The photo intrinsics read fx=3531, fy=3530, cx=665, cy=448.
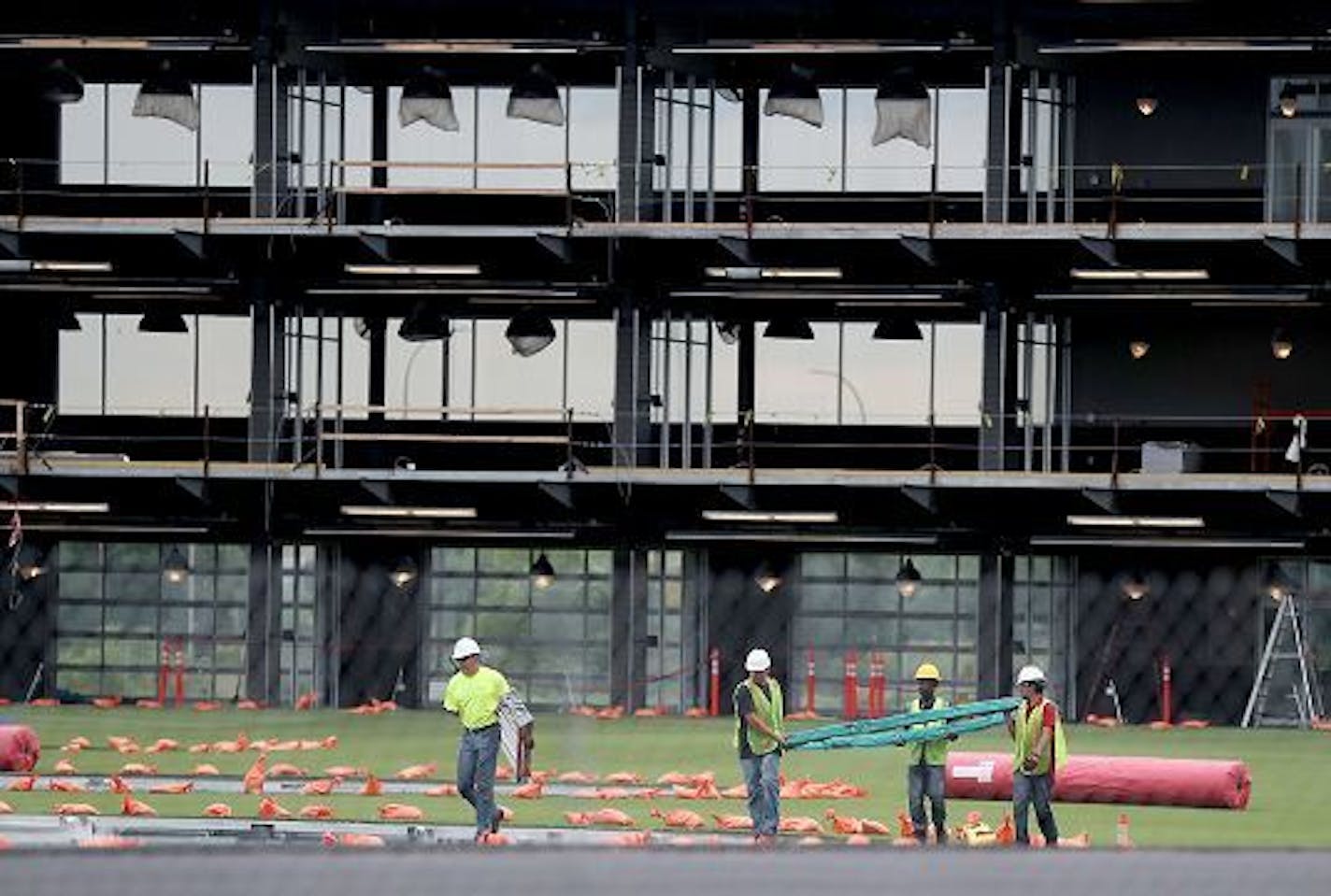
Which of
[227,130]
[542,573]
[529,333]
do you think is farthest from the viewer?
[227,130]

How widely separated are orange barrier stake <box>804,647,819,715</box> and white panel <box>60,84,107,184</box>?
14.0 metres

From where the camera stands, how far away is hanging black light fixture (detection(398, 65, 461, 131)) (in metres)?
55.0

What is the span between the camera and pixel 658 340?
2176 inches

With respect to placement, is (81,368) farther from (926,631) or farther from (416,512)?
(926,631)

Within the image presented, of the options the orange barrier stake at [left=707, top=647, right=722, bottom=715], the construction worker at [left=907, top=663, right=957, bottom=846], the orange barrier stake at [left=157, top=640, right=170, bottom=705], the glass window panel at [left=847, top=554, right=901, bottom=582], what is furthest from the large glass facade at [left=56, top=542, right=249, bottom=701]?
the construction worker at [left=907, top=663, right=957, bottom=846]

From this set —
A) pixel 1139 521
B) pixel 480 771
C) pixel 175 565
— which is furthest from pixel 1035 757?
pixel 175 565

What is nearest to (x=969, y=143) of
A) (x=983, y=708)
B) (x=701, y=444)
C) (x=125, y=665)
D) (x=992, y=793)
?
(x=701, y=444)

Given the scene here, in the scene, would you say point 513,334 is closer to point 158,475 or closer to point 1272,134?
point 158,475

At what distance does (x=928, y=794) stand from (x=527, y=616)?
26.2m

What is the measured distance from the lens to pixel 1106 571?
52.6 m

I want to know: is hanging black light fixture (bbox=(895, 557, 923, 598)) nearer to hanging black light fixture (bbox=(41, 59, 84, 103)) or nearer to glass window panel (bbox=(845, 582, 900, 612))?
glass window panel (bbox=(845, 582, 900, 612))

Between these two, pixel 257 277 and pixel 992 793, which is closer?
pixel 992 793

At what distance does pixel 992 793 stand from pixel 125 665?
2305 cm

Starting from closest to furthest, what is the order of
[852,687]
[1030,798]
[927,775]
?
1. [1030,798]
2. [927,775]
3. [852,687]
